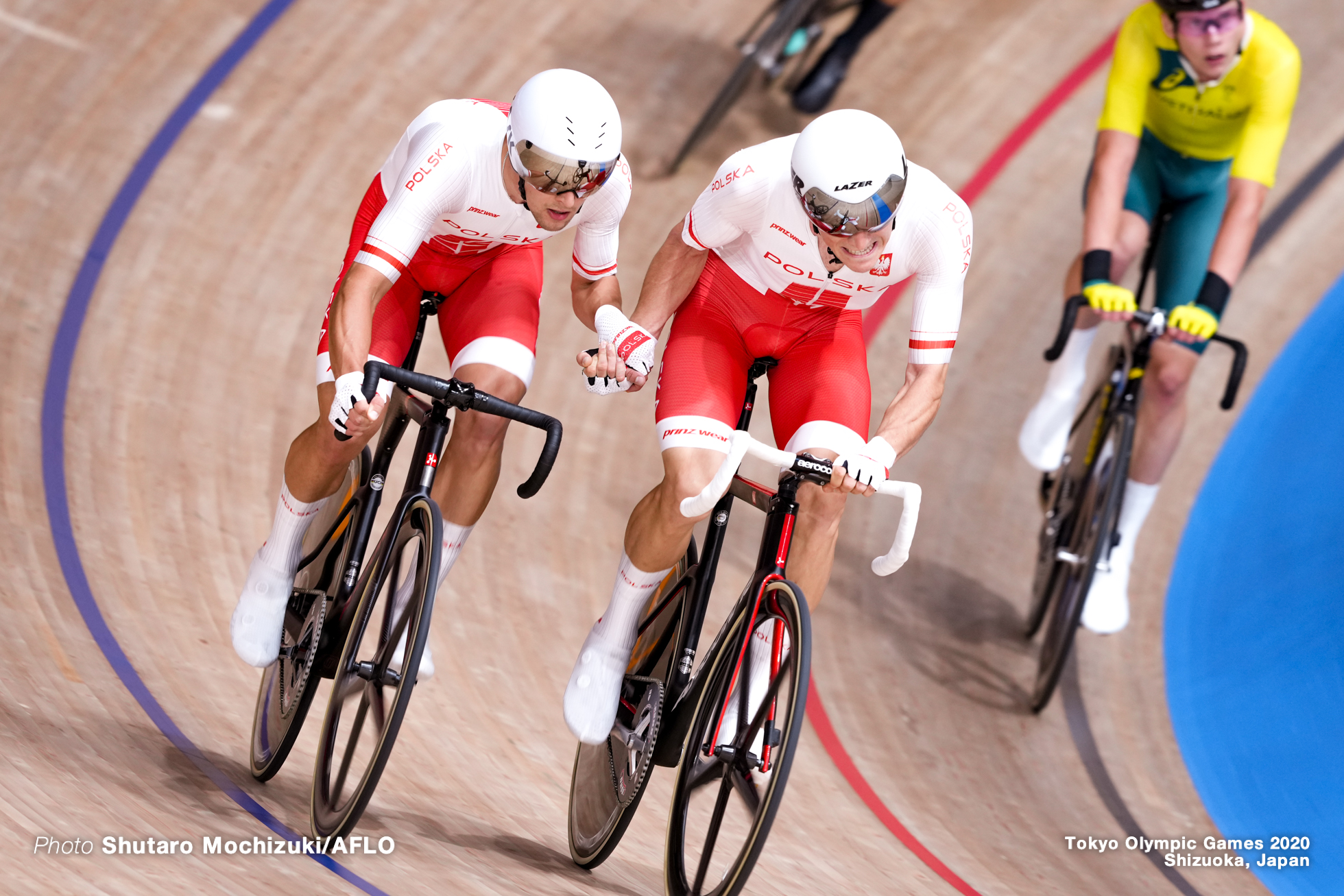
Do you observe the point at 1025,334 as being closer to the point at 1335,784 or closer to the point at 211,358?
the point at 1335,784

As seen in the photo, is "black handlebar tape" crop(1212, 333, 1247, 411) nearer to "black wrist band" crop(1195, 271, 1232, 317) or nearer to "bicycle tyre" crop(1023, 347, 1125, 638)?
"black wrist band" crop(1195, 271, 1232, 317)

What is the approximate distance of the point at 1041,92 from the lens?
23.0 ft

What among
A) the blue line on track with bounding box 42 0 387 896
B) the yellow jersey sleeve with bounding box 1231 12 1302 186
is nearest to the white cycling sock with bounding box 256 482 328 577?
the blue line on track with bounding box 42 0 387 896

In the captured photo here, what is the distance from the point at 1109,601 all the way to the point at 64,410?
3410 millimetres

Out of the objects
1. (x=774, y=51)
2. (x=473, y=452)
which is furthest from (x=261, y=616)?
(x=774, y=51)

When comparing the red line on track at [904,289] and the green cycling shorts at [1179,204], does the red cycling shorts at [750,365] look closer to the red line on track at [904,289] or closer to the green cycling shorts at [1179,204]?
the red line on track at [904,289]

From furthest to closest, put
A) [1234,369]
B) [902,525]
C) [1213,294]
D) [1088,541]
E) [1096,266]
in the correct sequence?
[1088,541] → [1096,266] → [1213,294] → [1234,369] → [902,525]

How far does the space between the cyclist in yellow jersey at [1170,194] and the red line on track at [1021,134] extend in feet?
4.40

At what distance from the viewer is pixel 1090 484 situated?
461cm

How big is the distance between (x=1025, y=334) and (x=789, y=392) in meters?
3.28

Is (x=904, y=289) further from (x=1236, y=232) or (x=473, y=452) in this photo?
(x=473, y=452)

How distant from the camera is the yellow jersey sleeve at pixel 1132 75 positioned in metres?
4.45

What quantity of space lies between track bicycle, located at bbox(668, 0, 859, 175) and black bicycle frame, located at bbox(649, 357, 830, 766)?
3.46m

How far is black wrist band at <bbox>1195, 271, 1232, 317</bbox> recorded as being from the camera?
13.8ft
